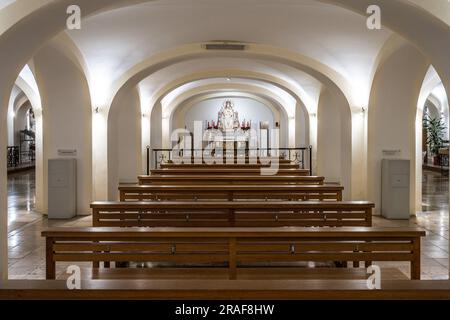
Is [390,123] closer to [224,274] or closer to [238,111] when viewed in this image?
[224,274]

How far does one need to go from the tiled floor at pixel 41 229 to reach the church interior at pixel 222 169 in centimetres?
5

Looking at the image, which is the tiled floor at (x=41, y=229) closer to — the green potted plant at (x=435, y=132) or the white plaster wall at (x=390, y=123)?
the white plaster wall at (x=390, y=123)

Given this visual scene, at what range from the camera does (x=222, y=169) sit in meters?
11.7

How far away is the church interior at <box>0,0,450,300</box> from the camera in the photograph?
429 centimetres

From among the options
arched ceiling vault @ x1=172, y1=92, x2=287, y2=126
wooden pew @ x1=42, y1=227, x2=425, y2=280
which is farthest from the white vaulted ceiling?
arched ceiling vault @ x1=172, y1=92, x2=287, y2=126

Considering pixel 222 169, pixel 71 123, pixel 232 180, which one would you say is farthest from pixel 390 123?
pixel 71 123

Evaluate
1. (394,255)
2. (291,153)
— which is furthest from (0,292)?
(291,153)

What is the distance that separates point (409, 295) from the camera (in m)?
2.77

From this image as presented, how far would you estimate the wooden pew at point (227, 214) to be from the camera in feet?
19.5

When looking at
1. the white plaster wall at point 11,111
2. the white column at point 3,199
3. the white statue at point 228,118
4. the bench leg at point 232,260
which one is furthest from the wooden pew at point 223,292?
the white statue at point 228,118

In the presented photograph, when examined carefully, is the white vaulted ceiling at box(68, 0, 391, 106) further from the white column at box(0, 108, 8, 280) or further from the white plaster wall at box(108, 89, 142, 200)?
the white plaster wall at box(108, 89, 142, 200)

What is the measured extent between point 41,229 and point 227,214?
146 inches

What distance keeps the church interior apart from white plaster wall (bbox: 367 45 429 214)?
1.0 inches

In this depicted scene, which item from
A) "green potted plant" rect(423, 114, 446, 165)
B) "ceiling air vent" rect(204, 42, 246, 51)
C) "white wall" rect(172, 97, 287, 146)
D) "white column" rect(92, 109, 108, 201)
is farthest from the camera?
"white wall" rect(172, 97, 287, 146)
